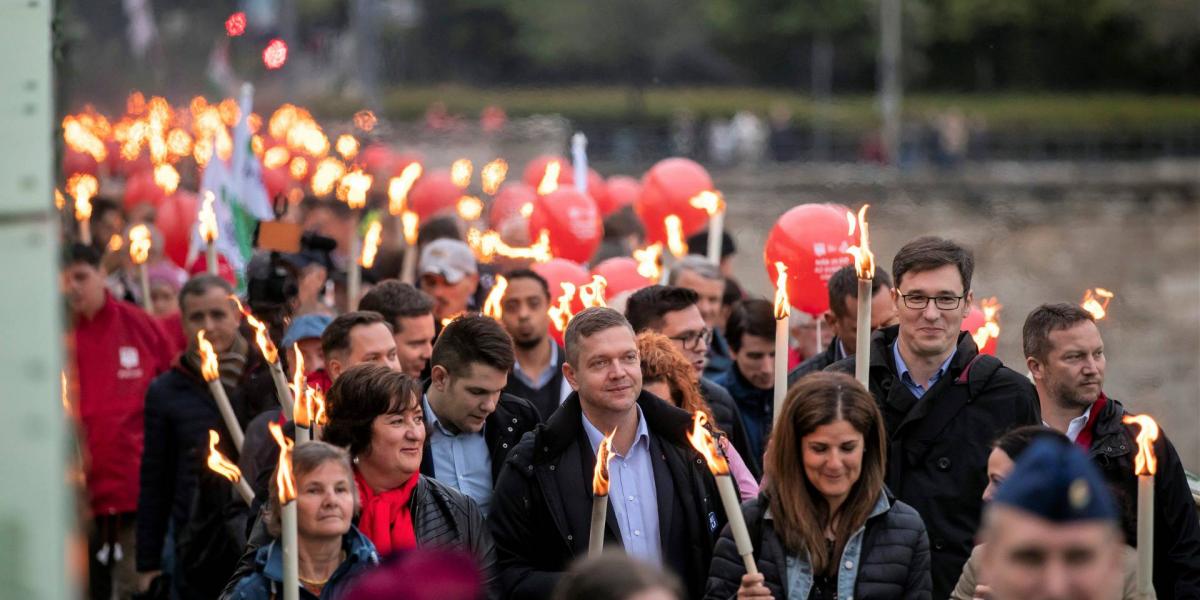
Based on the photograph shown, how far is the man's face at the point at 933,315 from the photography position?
594cm

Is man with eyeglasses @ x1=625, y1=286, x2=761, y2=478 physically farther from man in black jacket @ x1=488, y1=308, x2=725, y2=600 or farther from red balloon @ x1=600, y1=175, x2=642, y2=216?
red balloon @ x1=600, y1=175, x2=642, y2=216

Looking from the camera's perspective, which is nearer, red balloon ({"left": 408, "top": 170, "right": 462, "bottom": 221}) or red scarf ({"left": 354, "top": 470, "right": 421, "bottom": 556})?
red scarf ({"left": 354, "top": 470, "right": 421, "bottom": 556})

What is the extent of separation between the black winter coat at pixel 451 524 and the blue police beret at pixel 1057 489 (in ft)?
7.47

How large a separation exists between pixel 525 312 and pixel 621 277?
1328mm

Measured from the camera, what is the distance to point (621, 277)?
910 centimetres

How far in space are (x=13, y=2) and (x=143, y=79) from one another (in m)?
31.1

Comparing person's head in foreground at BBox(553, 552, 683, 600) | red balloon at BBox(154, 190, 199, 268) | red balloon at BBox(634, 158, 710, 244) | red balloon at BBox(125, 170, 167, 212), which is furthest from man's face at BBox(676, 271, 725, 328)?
red balloon at BBox(125, 170, 167, 212)

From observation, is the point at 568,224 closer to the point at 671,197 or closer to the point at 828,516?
the point at 671,197

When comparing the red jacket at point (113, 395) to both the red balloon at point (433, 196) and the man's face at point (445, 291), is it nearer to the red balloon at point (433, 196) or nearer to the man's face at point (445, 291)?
the man's face at point (445, 291)

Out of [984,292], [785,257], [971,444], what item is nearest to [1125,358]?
[984,292]

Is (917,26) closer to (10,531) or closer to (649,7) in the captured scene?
(649,7)

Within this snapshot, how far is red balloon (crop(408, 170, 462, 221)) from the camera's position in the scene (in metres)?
15.0

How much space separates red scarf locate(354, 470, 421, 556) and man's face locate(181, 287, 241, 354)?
2.56 metres

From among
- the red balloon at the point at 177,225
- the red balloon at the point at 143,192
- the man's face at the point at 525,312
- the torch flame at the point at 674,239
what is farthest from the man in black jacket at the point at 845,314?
the red balloon at the point at 143,192
